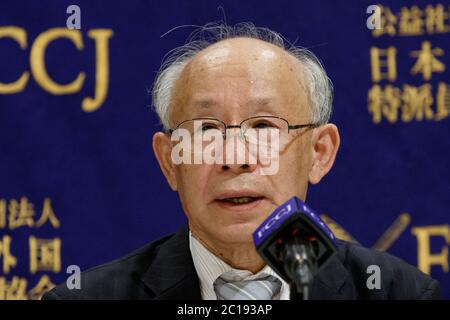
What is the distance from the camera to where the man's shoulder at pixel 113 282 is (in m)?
2.06

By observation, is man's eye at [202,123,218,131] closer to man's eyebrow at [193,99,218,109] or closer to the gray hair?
man's eyebrow at [193,99,218,109]

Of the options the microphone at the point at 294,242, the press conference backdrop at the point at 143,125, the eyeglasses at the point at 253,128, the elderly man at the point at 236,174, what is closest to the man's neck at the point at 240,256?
the elderly man at the point at 236,174

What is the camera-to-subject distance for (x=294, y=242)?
139 cm

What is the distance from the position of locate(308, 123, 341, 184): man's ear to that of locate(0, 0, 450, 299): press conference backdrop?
0.58 meters

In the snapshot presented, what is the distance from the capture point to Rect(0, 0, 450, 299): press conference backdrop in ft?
8.85

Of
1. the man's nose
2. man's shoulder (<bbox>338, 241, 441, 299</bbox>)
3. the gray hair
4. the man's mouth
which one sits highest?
the gray hair

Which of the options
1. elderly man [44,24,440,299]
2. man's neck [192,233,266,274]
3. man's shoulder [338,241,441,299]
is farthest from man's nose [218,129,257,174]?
man's shoulder [338,241,441,299]

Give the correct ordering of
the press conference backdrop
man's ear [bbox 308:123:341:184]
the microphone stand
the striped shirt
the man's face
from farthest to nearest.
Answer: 1. the press conference backdrop
2. man's ear [bbox 308:123:341:184]
3. the striped shirt
4. the man's face
5. the microphone stand

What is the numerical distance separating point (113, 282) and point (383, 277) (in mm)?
672

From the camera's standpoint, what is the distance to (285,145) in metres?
1.98

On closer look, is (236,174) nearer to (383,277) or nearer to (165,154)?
(165,154)

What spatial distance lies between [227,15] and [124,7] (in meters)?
0.34
